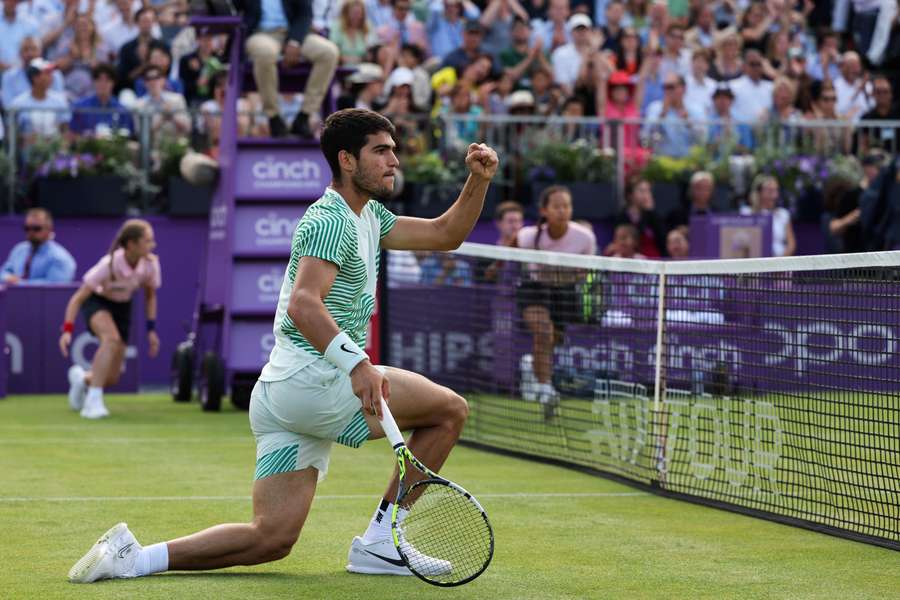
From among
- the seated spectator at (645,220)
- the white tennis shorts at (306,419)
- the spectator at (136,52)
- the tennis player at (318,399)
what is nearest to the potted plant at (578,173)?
the seated spectator at (645,220)

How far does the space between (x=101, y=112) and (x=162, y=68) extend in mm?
1454

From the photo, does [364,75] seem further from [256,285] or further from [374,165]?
[374,165]

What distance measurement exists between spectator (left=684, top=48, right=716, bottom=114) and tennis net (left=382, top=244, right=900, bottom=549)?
24.3 feet

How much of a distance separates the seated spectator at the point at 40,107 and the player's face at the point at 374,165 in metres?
11.3

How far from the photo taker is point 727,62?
2164 cm

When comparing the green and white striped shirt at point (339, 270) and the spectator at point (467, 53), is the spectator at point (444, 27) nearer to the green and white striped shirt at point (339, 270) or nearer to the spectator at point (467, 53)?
the spectator at point (467, 53)

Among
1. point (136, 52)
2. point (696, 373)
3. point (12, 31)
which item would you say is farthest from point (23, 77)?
point (696, 373)

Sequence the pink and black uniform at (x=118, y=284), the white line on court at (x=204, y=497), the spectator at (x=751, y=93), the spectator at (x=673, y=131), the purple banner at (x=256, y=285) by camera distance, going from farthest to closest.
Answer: the spectator at (x=751, y=93)
the spectator at (x=673, y=131)
the purple banner at (x=256, y=285)
the pink and black uniform at (x=118, y=284)
the white line on court at (x=204, y=497)

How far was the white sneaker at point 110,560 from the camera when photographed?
6.60 metres

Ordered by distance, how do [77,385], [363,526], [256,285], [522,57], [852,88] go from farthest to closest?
[852,88], [522,57], [256,285], [77,385], [363,526]

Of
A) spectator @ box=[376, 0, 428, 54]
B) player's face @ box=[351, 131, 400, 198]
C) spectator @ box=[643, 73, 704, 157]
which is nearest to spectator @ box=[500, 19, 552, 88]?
spectator @ box=[376, 0, 428, 54]

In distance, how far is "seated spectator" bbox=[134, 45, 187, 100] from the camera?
62.0 feet

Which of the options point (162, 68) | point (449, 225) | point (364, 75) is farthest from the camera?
point (162, 68)

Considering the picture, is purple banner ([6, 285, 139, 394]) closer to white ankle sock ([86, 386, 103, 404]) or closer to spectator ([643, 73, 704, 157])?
white ankle sock ([86, 386, 103, 404])
